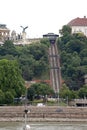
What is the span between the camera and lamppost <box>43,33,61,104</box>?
10118 cm

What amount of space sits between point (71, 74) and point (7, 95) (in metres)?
29.4

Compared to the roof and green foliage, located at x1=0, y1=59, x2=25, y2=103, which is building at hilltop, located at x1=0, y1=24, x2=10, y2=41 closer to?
the roof

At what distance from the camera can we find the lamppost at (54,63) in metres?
101

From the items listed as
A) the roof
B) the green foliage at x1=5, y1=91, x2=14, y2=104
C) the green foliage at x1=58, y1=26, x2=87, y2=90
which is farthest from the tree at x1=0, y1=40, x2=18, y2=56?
the green foliage at x1=5, y1=91, x2=14, y2=104

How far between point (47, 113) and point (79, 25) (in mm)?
70098

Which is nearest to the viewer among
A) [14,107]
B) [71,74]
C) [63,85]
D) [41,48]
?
[14,107]

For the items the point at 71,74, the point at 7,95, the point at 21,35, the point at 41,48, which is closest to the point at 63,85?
the point at 71,74

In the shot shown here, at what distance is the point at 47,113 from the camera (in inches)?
2685

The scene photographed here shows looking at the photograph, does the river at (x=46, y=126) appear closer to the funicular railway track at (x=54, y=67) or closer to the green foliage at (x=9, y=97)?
the green foliage at (x=9, y=97)

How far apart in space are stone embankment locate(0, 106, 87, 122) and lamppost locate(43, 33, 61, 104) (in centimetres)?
2712

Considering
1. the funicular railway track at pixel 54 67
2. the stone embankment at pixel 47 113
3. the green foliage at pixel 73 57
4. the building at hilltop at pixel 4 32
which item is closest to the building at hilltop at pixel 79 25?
the green foliage at pixel 73 57

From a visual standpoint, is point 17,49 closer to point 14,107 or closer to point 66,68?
point 66,68

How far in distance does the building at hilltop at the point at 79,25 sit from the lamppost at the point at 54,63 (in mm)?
11546

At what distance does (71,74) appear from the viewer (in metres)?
103
